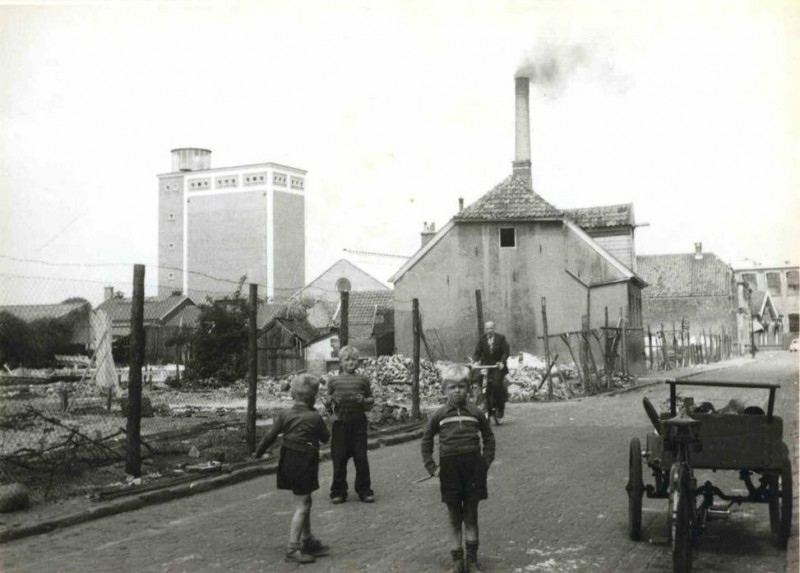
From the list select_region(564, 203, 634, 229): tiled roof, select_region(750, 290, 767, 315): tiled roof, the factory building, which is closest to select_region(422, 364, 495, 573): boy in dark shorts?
select_region(564, 203, 634, 229): tiled roof

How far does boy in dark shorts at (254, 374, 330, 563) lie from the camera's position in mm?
6802

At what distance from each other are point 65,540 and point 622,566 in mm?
4575

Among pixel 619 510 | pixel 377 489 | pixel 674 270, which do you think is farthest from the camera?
pixel 674 270

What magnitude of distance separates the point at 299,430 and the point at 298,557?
3.18 ft

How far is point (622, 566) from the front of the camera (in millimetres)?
6473

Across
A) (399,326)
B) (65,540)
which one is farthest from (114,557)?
(399,326)

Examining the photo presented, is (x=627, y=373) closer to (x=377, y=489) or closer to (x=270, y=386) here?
(x=270, y=386)

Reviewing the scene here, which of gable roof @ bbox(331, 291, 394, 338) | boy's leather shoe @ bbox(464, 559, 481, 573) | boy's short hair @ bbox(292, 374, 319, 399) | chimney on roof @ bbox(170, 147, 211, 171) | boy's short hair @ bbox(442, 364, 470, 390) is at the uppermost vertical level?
chimney on roof @ bbox(170, 147, 211, 171)

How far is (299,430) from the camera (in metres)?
7.04

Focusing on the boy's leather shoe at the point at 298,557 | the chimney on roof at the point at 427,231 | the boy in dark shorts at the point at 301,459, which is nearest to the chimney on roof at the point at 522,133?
the chimney on roof at the point at 427,231

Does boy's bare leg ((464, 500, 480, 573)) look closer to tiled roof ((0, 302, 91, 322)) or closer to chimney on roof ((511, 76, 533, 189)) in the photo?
tiled roof ((0, 302, 91, 322))

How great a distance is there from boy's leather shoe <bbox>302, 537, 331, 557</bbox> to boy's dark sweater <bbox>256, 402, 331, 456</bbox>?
0.69 meters

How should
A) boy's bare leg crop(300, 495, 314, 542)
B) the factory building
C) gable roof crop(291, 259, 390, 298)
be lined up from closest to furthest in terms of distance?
1. boy's bare leg crop(300, 495, 314, 542)
2. gable roof crop(291, 259, 390, 298)
3. the factory building

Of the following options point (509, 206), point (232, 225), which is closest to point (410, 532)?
point (509, 206)
